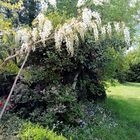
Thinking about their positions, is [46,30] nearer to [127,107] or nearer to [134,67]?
[127,107]

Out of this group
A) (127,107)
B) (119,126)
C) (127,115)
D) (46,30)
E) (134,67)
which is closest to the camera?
(46,30)

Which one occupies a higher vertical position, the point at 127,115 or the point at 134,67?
the point at 134,67

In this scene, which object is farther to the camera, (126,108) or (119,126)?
(126,108)

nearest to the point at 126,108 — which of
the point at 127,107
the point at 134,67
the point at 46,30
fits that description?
the point at 127,107

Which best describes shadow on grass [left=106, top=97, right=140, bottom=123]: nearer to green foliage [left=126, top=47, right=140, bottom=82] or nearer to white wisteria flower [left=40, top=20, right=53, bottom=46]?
white wisteria flower [left=40, top=20, right=53, bottom=46]

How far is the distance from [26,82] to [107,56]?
9.80 feet

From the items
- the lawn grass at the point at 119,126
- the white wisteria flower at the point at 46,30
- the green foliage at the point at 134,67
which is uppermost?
the green foliage at the point at 134,67

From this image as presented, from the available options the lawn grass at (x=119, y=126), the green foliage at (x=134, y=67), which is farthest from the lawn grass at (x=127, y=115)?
the green foliage at (x=134, y=67)

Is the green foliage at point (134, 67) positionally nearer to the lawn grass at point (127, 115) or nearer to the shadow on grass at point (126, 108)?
the lawn grass at point (127, 115)

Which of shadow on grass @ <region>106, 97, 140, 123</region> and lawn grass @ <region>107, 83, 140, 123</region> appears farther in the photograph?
lawn grass @ <region>107, 83, 140, 123</region>

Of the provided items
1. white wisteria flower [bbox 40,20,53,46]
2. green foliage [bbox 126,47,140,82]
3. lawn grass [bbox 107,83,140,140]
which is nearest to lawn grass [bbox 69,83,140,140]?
lawn grass [bbox 107,83,140,140]

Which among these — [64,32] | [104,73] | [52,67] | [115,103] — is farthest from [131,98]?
[64,32]

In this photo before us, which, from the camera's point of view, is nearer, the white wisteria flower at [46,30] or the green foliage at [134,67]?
the white wisteria flower at [46,30]

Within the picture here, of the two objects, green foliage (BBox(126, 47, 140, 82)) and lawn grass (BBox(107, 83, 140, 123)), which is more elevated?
green foliage (BBox(126, 47, 140, 82))
